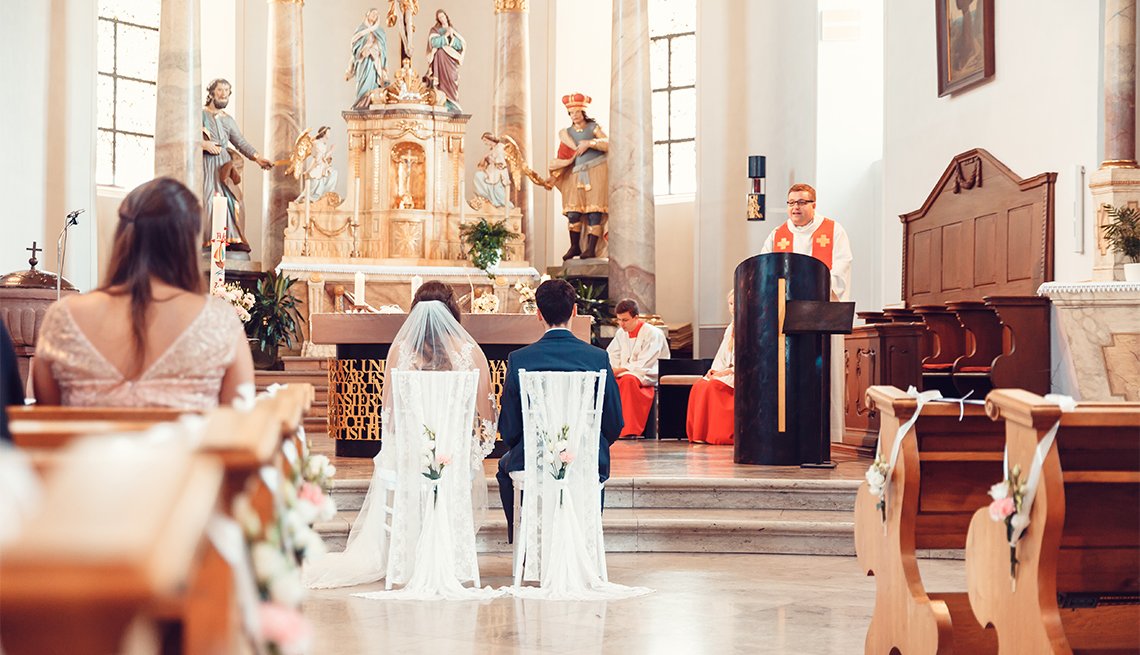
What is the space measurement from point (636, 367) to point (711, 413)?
134cm

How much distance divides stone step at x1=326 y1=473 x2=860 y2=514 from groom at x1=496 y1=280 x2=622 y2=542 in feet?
4.72

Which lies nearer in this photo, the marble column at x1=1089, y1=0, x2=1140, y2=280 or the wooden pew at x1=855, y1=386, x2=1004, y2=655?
the wooden pew at x1=855, y1=386, x2=1004, y2=655

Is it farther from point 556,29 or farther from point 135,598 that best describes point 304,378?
point 135,598

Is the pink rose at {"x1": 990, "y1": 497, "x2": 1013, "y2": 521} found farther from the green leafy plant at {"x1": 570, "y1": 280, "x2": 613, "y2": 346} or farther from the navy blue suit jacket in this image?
the green leafy plant at {"x1": 570, "y1": 280, "x2": 613, "y2": 346}

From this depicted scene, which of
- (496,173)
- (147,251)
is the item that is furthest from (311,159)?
(147,251)

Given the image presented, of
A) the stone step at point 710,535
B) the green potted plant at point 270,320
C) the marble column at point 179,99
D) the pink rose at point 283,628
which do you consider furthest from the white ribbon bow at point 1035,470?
the marble column at point 179,99

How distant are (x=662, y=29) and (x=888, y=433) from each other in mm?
14052

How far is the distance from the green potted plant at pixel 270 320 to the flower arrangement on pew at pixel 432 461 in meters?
8.20

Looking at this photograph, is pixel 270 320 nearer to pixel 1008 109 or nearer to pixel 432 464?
pixel 1008 109

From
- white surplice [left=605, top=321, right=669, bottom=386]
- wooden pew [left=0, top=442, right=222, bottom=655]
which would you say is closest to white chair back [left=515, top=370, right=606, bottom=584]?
wooden pew [left=0, top=442, right=222, bottom=655]

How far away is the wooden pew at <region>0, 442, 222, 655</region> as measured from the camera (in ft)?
3.11

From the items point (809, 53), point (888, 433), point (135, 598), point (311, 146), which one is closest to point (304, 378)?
point (311, 146)

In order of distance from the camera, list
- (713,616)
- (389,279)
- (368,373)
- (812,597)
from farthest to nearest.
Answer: (389,279) → (368,373) → (812,597) → (713,616)

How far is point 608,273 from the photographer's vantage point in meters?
15.0
